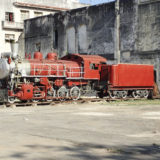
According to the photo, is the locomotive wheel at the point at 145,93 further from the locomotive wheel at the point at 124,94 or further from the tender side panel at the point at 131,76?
the locomotive wheel at the point at 124,94

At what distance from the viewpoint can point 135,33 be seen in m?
30.9

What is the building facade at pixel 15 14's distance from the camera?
43.4 metres

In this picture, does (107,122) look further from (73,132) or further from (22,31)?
(22,31)

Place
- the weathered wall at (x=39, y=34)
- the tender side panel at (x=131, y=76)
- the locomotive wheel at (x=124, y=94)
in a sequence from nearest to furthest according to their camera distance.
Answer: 1. the tender side panel at (x=131, y=76)
2. the locomotive wheel at (x=124, y=94)
3. the weathered wall at (x=39, y=34)

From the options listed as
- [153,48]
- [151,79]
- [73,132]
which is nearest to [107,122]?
[73,132]

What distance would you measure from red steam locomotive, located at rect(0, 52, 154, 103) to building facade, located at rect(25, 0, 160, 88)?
4.30 metres

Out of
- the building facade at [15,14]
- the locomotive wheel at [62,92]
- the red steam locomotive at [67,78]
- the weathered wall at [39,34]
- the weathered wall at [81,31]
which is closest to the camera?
the red steam locomotive at [67,78]

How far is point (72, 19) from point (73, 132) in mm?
27600

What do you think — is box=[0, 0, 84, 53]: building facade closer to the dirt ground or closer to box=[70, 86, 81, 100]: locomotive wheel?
box=[70, 86, 81, 100]: locomotive wheel

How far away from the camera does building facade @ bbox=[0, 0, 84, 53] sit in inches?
1708

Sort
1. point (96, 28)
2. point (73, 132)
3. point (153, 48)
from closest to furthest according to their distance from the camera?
1. point (73, 132)
2. point (153, 48)
3. point (96, 28)

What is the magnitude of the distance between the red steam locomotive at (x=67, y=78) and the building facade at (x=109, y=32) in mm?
4296

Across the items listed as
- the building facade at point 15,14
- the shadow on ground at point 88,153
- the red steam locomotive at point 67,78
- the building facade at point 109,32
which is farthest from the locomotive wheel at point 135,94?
the building facade at point 15,14

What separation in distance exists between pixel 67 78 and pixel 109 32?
11550 mm
